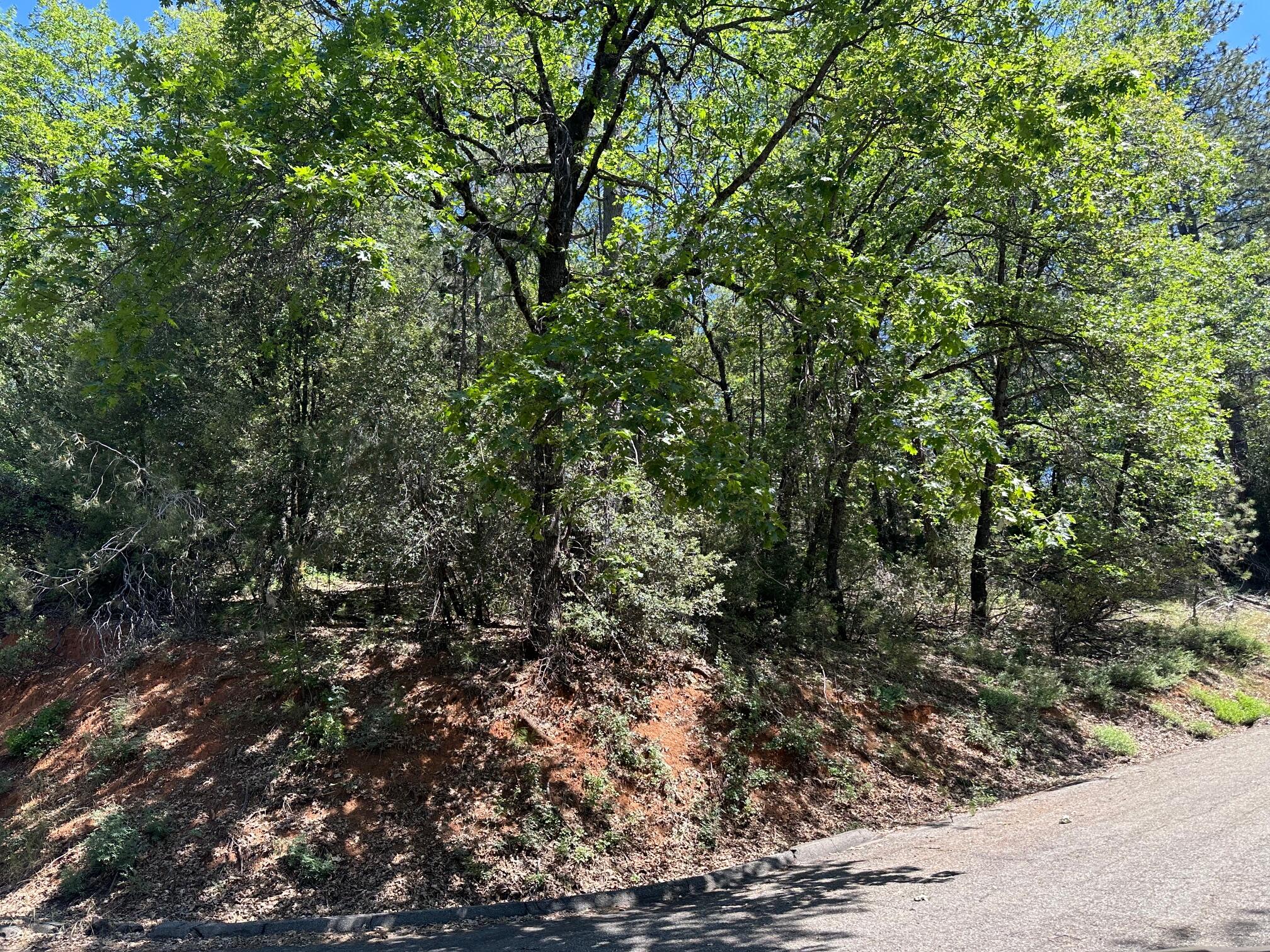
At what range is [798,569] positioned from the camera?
1148 cm

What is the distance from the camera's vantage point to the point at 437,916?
6152 mm

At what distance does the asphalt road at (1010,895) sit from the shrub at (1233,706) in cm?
502

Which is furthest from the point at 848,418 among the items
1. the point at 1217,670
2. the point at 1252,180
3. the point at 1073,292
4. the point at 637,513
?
the point at 1252,180

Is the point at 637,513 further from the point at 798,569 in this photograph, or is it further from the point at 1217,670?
the point at 1217,670

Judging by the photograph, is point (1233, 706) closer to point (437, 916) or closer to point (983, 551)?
point (983, 551)

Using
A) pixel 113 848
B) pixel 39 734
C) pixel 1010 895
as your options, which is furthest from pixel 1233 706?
pixel 39 734

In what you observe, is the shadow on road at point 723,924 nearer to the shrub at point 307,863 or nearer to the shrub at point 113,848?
the shrub at point 307,863

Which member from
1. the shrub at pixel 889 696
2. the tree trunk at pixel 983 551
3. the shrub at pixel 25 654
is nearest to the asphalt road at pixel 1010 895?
the shrub at pixel 889 696

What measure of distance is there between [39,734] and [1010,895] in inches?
380

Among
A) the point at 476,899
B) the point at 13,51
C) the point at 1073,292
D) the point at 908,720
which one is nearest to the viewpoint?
the point at 476,899

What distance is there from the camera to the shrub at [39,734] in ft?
26.9

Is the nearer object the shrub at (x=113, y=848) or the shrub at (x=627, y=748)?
the shrub at (x=113, y=848)

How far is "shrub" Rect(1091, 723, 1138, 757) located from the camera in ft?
34.0

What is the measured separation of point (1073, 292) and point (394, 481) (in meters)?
10.0
